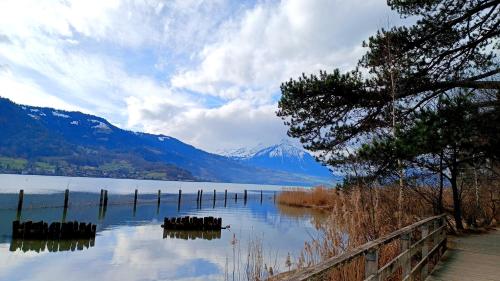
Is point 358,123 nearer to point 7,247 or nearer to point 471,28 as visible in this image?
point 471,28

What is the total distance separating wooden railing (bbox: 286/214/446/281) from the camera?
2.30 m

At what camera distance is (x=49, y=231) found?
18.6m

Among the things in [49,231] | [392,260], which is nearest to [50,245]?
[49,231]

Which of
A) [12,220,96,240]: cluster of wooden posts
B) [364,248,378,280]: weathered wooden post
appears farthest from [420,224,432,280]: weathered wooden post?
[12,220,96,240]: cluster of wooden posts

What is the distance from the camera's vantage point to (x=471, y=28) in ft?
32.4

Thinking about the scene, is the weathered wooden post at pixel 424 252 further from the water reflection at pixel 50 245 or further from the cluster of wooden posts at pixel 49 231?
the cluster of wooden posts at pixel 49 231

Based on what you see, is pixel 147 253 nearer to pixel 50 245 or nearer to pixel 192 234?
pixel 50 245

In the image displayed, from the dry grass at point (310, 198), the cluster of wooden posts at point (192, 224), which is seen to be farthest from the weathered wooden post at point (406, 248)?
the dry grass at point (310, 198)

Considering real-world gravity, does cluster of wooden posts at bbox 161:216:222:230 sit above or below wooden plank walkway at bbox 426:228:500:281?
below

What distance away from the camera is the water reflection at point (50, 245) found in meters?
16.2

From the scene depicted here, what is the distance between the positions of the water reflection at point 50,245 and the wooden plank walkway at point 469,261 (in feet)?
45.8

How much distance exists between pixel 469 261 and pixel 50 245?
53.6 feet

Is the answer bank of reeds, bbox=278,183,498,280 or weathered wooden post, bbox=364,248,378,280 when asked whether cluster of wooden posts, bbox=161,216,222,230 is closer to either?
bank of reeds, bbox=278,183,498,280

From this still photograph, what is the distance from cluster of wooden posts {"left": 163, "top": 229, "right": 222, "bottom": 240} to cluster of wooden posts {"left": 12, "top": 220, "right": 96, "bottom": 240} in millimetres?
3888
